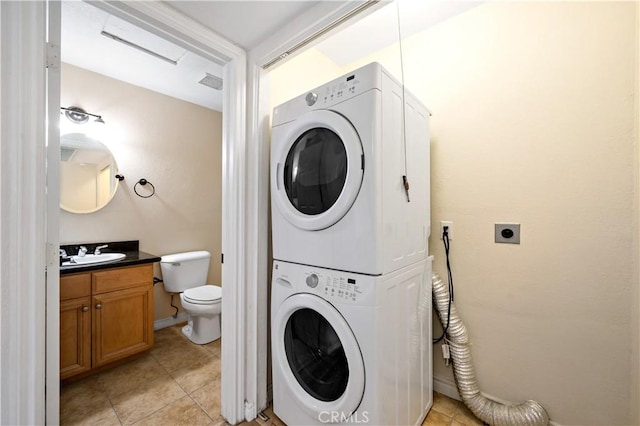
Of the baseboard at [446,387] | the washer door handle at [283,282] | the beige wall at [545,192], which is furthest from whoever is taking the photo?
the baseboard at [446,387]

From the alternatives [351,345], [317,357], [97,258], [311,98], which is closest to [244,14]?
[311,98]

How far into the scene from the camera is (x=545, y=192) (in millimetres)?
1312

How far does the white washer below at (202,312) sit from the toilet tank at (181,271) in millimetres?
138

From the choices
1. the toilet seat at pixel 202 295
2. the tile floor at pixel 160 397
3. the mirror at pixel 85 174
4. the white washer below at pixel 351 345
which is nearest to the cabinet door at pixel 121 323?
the tile floor at pixel 160 397

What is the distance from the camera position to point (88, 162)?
2.24 meters

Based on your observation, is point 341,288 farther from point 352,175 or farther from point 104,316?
point 104,316

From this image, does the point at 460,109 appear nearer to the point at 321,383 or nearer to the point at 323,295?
the point at 323,295

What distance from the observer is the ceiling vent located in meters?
2.27

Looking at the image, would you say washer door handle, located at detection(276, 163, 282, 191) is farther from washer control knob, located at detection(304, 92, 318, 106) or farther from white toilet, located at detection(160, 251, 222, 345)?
white toilet, located at detection(160, 251, 222, 345)

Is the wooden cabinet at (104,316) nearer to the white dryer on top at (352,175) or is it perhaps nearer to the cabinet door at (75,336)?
the cabinet door at (75,336)

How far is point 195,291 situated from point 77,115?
1769mm

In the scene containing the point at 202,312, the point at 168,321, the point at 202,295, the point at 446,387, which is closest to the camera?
the point at 446,387

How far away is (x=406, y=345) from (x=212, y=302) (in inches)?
65.1

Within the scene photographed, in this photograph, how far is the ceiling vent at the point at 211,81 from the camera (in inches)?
89.4
